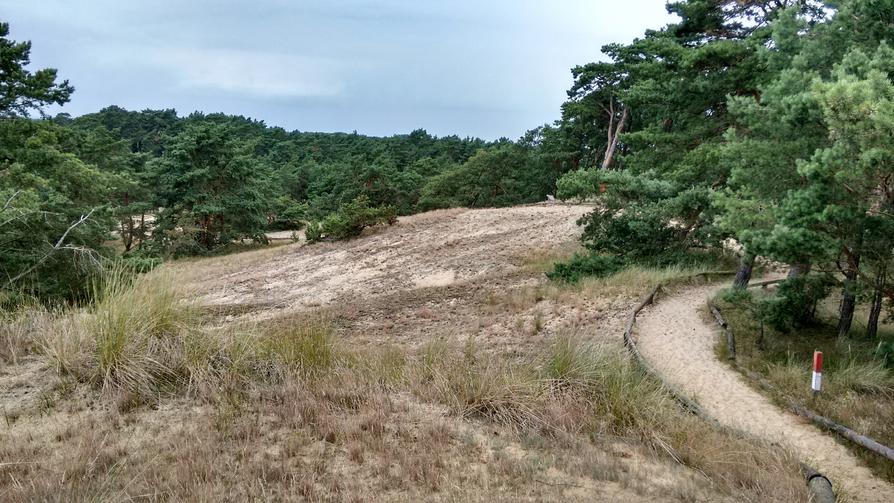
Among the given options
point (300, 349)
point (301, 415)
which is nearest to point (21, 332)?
point (300, 349)

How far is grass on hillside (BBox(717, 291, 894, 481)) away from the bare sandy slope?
33.4 feet

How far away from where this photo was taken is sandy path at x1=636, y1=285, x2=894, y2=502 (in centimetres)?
538

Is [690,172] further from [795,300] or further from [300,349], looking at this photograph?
[300,349]

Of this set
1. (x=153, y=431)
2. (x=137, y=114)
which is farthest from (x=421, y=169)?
(x=137, y=114)

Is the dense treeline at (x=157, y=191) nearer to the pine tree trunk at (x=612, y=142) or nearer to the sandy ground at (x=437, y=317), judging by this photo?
the sandy ground at (x=437, y=317)

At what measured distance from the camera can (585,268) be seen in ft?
57.4

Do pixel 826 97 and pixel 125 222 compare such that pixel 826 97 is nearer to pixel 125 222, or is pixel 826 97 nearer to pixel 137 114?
pixel 125 222

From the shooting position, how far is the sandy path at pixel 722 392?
538 cm

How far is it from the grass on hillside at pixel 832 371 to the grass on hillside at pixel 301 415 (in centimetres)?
271

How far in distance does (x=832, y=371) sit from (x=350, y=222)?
24.1m

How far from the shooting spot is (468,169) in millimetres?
50625

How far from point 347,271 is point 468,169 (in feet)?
97.2

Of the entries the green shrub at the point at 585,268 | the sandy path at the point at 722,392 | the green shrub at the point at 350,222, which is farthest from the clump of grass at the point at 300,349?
the green shrub at the point at 350,222

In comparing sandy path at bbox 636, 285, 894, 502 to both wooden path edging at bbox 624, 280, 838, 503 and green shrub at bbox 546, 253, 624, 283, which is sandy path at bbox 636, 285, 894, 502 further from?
green shrub at bbox 546, 253, 624, 283
